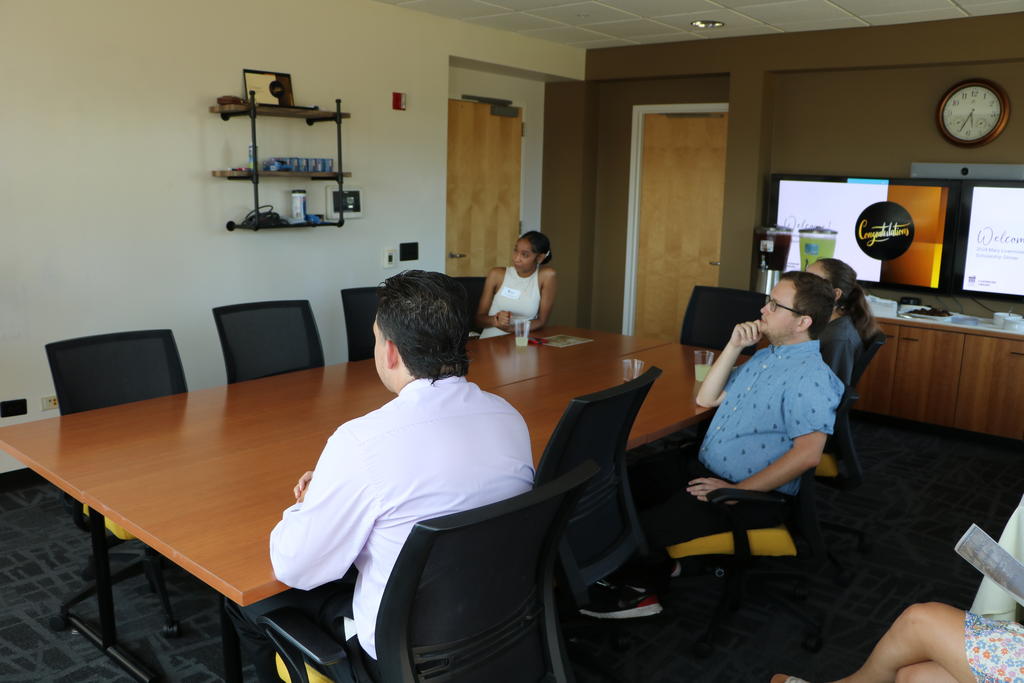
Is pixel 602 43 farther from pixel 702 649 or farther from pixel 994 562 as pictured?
pixel 994 562

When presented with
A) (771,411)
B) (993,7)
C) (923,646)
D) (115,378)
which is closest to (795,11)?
(993,7)

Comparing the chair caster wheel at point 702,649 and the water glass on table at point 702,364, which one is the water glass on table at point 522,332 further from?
the chair caster wheel at point 702,649

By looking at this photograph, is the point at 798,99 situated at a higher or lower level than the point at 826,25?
lower

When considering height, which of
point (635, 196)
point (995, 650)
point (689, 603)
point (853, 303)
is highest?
point (635, 196)

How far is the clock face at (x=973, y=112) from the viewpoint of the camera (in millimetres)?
5645

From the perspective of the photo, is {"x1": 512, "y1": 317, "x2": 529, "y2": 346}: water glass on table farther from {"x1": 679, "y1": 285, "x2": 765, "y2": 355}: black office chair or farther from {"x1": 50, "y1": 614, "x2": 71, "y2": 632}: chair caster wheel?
{"x1": 50, "y1": 614, "x2": 71, "y2": 632}: chair caster wheel

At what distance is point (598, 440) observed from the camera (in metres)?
2.41

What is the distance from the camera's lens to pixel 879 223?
6.05m

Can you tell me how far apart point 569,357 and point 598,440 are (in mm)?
1882

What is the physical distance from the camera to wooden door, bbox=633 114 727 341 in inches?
282

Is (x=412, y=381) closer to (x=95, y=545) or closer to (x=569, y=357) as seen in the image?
(x=95, y=545)

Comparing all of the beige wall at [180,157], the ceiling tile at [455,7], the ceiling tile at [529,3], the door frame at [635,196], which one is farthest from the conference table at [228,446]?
the door frame at [635,196]

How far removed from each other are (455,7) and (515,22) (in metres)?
0.63

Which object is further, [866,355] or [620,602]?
[866,355]
